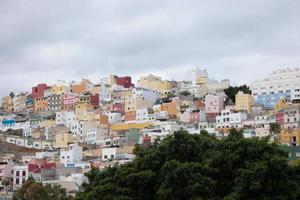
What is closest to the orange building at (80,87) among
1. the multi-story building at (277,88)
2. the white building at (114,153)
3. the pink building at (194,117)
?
the pink building at (194,117)

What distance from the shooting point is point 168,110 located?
9675cm

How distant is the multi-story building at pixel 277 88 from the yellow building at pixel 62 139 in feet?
89.9

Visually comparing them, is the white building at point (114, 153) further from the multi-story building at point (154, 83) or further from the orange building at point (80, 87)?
the orange building at point (80, 87)

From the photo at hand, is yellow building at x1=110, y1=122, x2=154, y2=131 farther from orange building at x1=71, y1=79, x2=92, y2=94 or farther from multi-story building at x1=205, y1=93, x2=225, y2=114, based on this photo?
A: orange building at x1=71, y1=79, x2=92, y2=94

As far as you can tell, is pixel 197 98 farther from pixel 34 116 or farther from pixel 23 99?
pixel 23 99

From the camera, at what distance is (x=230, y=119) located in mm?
83500

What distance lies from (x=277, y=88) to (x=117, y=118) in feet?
78.5

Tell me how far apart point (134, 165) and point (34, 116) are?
81.3 meters

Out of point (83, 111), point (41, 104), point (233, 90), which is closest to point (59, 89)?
point (41, 104)

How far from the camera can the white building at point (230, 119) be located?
82.3m

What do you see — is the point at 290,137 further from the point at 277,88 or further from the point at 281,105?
the point at 277,88

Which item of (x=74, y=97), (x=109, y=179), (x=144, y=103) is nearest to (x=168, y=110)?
(x=144, y=103)

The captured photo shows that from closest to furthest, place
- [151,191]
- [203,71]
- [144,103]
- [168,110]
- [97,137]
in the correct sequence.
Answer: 1. [151,191]
2. [97,137]
3. [168,110]
4. [144,103]
5. [203,71]

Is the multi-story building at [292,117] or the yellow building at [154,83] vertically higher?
the yellow building at [154,83]
